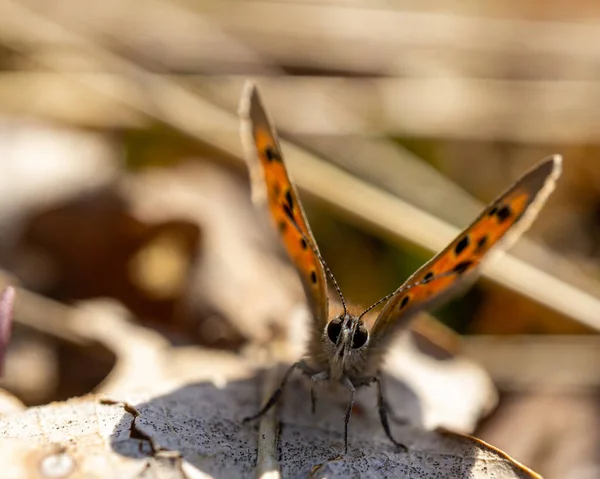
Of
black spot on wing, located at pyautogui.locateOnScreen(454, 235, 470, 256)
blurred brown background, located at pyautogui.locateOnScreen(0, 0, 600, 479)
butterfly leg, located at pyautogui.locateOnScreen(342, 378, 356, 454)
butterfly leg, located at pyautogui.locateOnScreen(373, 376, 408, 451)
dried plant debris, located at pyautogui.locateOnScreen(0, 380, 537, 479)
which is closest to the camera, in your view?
dried plant debris, located at pyautogui.locateOnScreen(0, 380, 537, 479)

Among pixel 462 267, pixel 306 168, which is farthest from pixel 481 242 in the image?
pixel 306 168

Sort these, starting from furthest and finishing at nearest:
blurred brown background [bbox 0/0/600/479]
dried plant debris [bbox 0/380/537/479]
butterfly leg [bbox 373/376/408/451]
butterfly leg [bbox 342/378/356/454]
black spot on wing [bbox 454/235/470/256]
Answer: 1. blurred brown background [bbox 0/0/600/479]
2. butterfly leg [bbox 373/376/408/451]
3. butterfly leg [bbox 342/378/356/454]
4. black spot on wing [bbox 454/235/470/256]
5. dried plant debris [bbox 0/380/537/479]

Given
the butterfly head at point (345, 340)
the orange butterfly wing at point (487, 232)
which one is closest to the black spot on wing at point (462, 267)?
the orange butterfly wing at point (487, 232)

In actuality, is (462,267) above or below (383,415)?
above

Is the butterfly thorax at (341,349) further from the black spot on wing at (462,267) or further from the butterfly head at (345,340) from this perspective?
the black spot on wing at (462,267)

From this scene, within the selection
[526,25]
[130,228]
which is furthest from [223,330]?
[526,25]

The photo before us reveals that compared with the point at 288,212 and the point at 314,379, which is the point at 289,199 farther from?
the point at 314,379

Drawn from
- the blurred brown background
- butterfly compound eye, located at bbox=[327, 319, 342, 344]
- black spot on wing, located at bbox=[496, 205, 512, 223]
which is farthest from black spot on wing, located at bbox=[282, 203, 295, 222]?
the blurred brown background

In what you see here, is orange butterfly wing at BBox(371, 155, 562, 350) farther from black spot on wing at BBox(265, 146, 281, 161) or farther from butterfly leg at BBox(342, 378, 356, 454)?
black spot on wing at BBox(265, 146, 281, 161)
